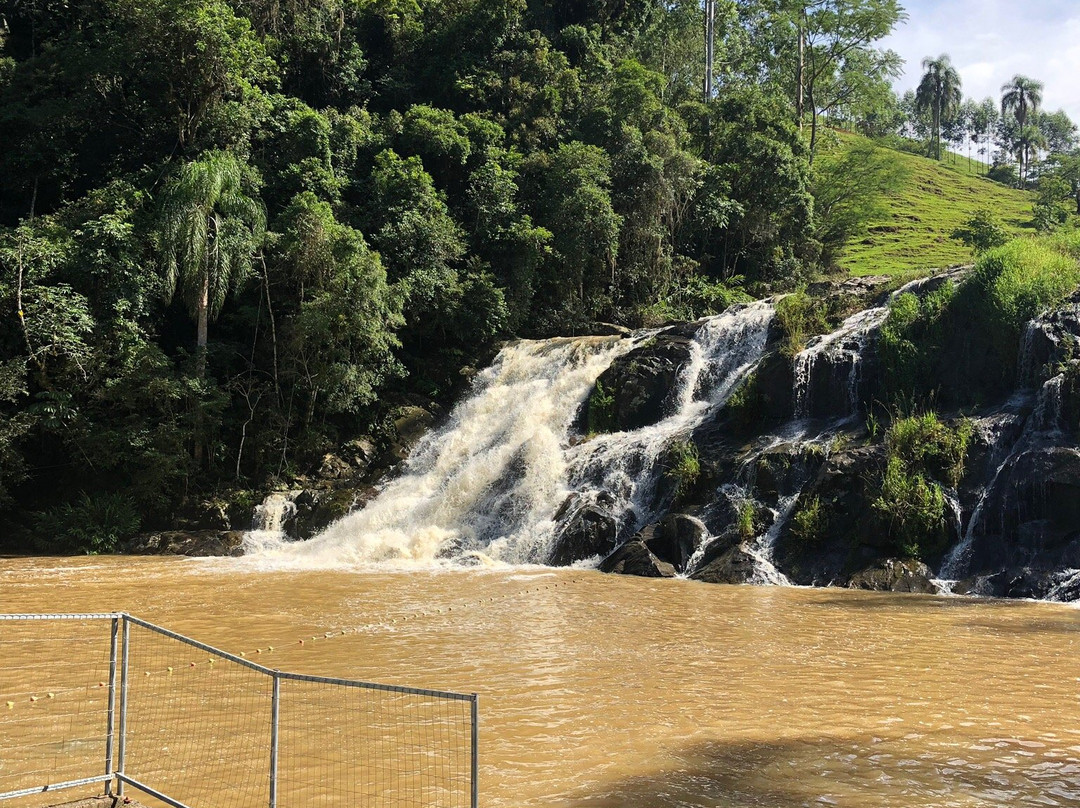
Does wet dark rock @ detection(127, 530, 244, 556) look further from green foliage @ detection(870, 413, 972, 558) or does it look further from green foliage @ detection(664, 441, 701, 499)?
green foliage @ detection(870, 413, 972, 558)

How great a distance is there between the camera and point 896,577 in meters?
14.0

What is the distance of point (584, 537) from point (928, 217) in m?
44.4

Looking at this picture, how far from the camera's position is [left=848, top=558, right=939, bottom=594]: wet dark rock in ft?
45.0

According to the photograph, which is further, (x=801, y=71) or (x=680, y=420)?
(x=801, y=71)

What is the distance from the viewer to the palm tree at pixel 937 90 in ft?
275

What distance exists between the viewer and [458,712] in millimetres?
7355

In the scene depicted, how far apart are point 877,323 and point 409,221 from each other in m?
14.1

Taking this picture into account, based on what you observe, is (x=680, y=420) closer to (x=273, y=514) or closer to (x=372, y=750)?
(x=273, y=514)

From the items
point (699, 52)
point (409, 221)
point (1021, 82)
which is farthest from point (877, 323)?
point (1021, 82)

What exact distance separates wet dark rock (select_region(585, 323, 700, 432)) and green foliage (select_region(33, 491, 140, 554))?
1177 centimetres

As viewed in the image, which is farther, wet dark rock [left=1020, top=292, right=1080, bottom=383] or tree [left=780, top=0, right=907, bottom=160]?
tree [left=780, top=0, right=907, bottom=160]

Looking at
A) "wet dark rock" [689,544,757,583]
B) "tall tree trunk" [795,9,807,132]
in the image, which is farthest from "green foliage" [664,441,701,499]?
"tall tree trunk" [795,9,807,132]

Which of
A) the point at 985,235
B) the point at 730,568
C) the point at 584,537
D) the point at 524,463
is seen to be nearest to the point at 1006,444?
the point at 730,568

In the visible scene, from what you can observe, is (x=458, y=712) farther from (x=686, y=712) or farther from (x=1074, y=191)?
(x=1074, y=191)
